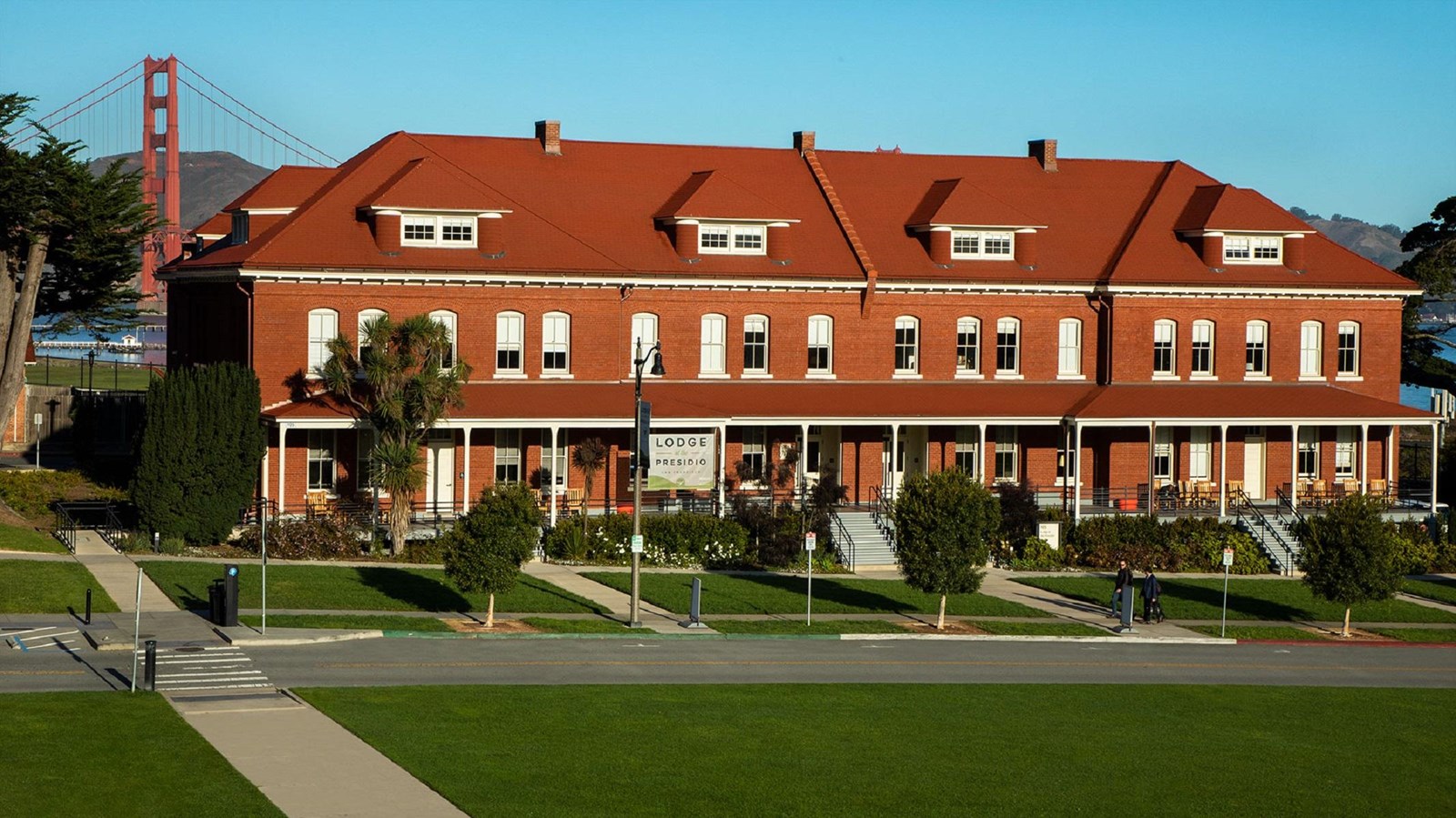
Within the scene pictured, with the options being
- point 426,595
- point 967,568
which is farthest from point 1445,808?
point 426,595

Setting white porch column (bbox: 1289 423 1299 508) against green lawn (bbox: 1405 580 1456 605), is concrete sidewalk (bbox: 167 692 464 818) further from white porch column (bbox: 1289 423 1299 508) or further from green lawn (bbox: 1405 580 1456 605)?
white porch column (bbox: 1289 423 1299 508)

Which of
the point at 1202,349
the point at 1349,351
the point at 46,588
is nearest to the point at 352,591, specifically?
the point at 46,588

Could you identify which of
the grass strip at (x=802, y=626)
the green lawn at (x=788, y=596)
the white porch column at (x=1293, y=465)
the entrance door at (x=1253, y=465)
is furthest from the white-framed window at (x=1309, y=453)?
the grass strip at (x=802, y=626)

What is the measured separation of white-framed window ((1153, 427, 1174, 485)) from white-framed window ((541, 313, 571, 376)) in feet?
63.8

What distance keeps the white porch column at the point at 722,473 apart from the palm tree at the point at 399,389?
7731 mm

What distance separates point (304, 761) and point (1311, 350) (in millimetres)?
44416

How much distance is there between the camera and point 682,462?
5303 cm

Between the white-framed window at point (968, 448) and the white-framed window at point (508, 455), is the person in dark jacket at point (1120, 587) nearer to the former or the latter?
the white-framed window at point (968, 448)

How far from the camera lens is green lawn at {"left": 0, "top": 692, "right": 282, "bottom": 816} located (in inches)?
876

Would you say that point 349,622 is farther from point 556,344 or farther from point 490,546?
point 556,344

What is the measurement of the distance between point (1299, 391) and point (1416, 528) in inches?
231

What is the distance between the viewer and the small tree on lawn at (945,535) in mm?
41938

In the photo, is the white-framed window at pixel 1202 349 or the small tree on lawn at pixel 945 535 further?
the white-framed window at pixel 1202 349

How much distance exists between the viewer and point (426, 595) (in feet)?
135
